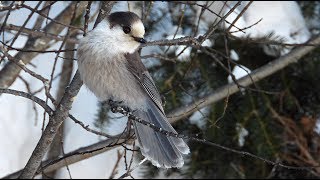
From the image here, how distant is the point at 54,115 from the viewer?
5.76 ft

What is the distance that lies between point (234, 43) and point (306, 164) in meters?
0.71

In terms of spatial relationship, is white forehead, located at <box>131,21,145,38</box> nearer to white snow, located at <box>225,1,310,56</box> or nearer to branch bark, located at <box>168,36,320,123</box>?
branch bark, located at <box>168,36,320,123</box>

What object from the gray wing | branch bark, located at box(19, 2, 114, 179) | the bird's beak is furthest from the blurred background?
branch bark, located at box(19, 2, 114, 179)

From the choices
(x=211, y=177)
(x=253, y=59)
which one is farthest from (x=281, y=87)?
(x=211, y=177)

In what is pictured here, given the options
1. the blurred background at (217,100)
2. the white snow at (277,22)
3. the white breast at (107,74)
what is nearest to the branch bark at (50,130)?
the white breast at (107,74)

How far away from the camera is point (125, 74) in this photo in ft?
6.54

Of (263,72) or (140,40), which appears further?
(263,72)

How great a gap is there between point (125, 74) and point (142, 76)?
3.0 inches

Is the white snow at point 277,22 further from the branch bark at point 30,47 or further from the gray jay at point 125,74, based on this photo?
the gray jay at point 125,74

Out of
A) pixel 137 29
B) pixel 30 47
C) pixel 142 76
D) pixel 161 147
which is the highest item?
pixel 30 47

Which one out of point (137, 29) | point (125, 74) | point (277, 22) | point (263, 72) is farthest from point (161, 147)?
point (277, 22)

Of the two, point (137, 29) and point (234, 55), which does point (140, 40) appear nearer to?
point (137, 29)

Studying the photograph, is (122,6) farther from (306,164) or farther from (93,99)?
(306,164)

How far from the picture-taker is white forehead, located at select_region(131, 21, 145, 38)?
1.94 meters
